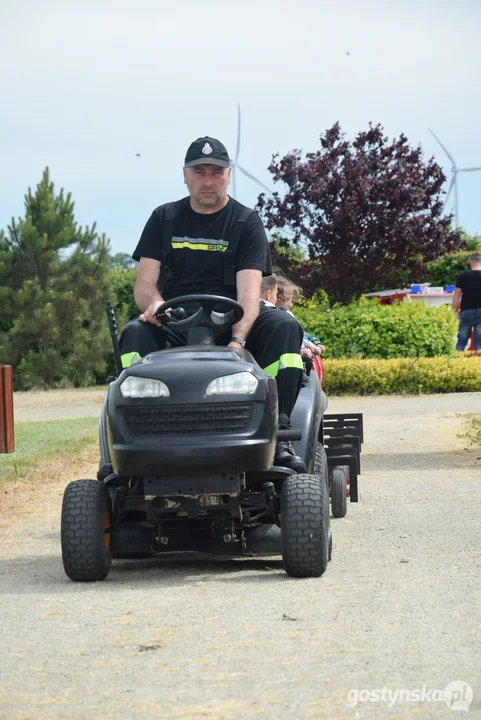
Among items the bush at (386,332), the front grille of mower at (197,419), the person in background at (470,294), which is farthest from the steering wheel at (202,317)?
the bush at (386,332)

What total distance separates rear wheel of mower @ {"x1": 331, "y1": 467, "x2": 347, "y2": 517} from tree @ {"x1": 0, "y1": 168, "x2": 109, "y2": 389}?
65.3ft

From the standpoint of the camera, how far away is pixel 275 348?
19.7ft

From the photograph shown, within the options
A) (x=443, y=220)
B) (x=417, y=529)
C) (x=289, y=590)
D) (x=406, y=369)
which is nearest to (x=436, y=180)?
(x=443, y=220)

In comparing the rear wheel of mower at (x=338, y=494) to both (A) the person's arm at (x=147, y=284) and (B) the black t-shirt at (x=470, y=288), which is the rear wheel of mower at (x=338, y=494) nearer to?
(A) the person's arm at (x=147, y=284)

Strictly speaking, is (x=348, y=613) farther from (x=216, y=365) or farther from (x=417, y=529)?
(x=417, y=529)

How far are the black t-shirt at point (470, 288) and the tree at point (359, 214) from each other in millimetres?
7649

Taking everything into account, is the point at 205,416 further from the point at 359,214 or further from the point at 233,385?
the point at 359,214

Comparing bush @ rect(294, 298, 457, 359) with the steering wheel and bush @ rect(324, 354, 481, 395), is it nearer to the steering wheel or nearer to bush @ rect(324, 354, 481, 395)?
bush @ rect(324, 354, 481, 395)

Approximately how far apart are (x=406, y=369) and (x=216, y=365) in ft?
45.1

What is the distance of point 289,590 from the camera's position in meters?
5.22

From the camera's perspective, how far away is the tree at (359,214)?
2602 cm

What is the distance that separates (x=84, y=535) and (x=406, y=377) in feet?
45.3

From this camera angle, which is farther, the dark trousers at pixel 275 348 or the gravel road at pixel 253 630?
the dark trousers at pixel 275 348

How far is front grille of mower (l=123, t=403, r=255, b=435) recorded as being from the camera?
5375 mm
